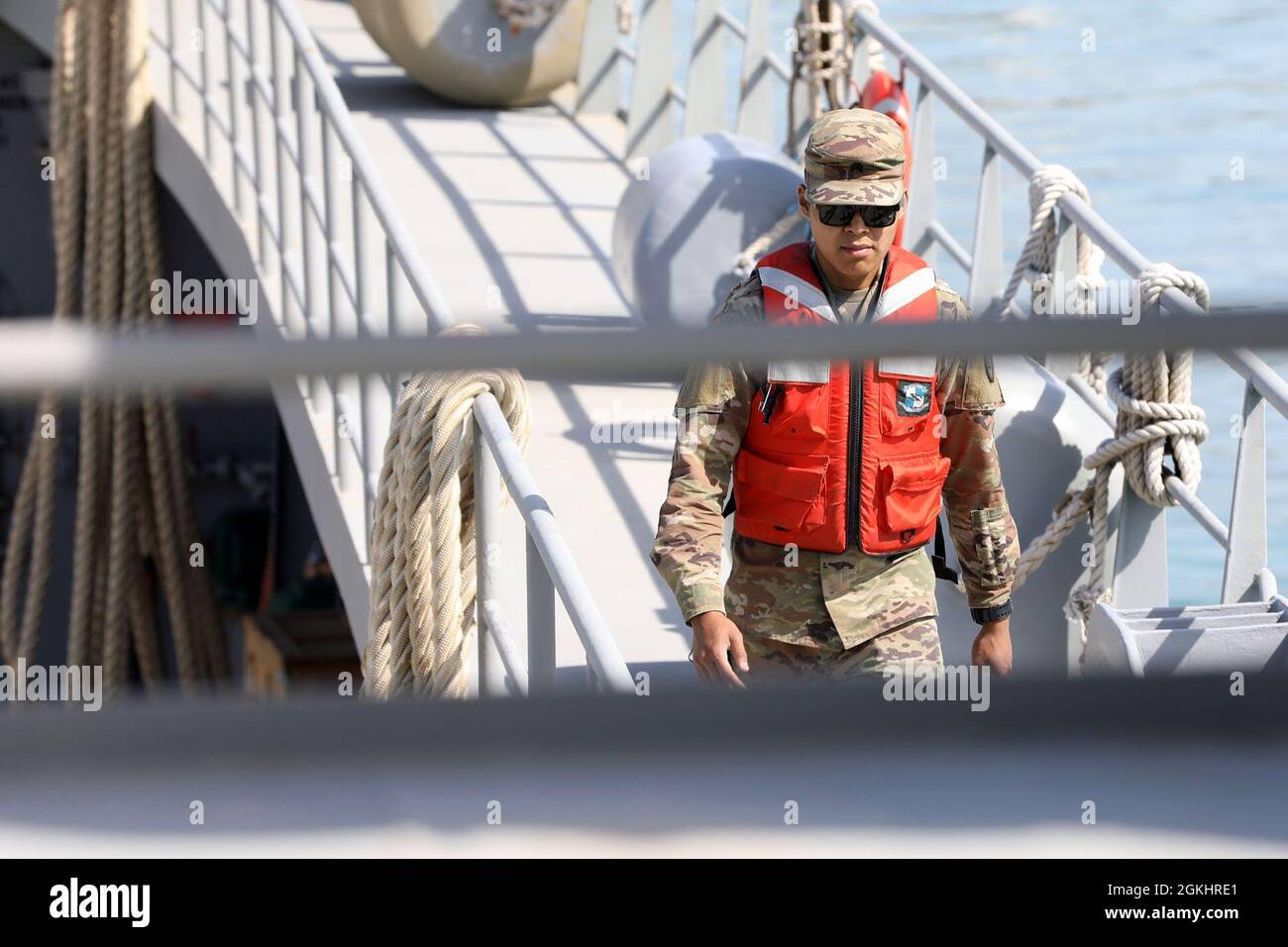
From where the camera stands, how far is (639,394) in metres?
5.40

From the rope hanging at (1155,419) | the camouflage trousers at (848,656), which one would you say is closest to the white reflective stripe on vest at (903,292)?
the camouflage trousers at (848,656)

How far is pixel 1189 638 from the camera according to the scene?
3035 millimetres

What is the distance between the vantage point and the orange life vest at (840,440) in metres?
2.62

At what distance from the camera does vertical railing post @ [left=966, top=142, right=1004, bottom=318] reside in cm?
486

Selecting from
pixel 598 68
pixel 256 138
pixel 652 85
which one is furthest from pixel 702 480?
pixel 598 68

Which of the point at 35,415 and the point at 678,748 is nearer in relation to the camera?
the point at 678,748

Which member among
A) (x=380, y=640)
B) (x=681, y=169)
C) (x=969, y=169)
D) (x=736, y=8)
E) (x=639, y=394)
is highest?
(x=736, y=8)

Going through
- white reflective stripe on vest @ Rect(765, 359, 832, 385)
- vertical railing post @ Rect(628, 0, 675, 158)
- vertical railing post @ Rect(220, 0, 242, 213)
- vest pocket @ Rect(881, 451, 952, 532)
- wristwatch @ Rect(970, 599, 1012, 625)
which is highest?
vertical railing post @ Rect(628, 0, 675, 158)

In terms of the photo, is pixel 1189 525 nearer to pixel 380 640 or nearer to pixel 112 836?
pixel 380 640

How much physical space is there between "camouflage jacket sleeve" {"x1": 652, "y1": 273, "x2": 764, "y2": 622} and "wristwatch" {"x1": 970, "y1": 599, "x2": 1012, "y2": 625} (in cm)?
47

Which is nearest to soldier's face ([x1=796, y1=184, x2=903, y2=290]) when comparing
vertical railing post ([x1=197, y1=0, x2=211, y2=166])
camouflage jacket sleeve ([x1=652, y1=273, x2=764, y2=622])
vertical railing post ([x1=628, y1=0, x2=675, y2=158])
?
camouflage jacket sleeve ([x1=652, y1=273, x2=764, y2=622])

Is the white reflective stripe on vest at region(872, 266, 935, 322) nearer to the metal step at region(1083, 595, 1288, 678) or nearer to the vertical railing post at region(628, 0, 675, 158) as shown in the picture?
the metal step at region(1083, 595, 1288, 678)
